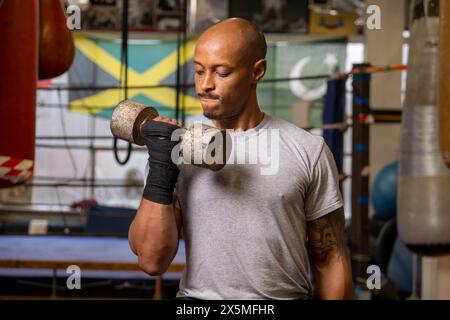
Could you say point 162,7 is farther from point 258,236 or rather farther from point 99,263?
point 258,236

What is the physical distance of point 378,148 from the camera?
7.66 m

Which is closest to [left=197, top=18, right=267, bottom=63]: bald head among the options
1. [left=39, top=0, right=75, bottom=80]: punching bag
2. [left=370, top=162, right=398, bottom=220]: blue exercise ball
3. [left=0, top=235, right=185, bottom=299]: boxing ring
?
[left=39, top=0, right=75, bottom=80]: punching bag

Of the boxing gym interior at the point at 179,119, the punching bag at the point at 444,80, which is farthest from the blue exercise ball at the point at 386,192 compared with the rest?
the punching bag at the point at 444,80

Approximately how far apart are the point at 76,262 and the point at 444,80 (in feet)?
9.99

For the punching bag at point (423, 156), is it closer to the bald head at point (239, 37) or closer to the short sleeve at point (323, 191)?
the short sleeve at point (323, 191)

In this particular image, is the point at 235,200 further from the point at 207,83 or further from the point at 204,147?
the point at 207,83

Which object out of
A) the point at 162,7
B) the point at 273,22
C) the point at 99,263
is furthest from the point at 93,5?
the point at 99,263

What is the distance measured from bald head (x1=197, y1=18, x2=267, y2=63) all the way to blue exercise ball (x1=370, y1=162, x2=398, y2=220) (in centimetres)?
461

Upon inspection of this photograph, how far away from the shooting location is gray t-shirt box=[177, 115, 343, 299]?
165cm

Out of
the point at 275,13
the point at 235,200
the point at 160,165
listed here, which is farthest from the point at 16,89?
the point at 275,13

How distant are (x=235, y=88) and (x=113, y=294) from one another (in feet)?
11.6

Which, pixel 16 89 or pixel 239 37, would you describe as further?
pixel 16 89

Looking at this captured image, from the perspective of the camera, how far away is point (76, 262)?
4.70 metres

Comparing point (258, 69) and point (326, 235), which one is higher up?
point (258, 69)
